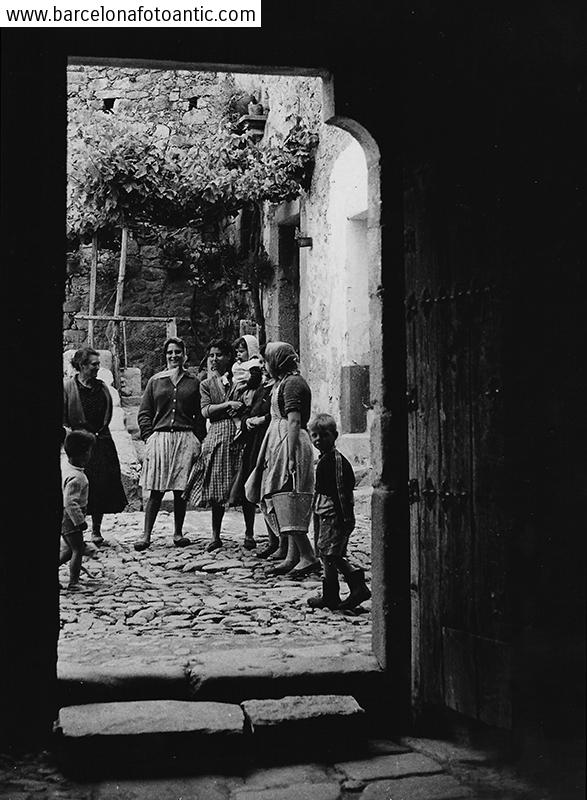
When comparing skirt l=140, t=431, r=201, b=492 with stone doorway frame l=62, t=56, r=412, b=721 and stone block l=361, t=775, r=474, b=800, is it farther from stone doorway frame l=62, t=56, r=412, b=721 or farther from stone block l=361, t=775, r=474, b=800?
stone block l=361, t=775, r=474, b=800

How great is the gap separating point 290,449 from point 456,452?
3253mm

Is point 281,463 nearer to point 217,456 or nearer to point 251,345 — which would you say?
point 217,456

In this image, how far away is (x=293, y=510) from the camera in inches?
283

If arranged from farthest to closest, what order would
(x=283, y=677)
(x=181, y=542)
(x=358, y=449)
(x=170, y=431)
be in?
1. (x=358, y=449)
2. (x=181, y=542)
3. (x=170, y=431)
4. (x=283, y=677)

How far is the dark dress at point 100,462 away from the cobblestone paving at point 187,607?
47cm

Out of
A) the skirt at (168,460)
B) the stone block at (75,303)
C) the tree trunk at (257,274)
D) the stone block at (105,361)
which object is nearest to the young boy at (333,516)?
the skirt at (168,460)

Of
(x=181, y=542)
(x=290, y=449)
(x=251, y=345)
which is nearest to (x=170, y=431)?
(x=181, y=542)

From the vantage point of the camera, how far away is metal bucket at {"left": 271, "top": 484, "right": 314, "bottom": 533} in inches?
283

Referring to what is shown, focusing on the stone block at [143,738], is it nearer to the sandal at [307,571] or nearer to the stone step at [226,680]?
the stone step at [226,680]

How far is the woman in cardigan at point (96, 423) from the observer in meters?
8.20

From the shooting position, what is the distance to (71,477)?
676cm

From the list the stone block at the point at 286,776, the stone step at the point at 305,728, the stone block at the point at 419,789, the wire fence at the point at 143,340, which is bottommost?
the stone block at the point at 286,776

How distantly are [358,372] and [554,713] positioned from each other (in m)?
8.35

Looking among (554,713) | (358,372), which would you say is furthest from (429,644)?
(358,372)
